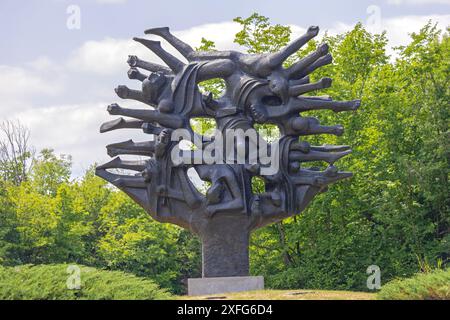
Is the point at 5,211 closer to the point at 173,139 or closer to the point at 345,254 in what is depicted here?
the point at 345,254

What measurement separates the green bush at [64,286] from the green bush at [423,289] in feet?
12.1

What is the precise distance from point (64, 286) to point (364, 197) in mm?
16284

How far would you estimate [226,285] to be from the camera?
1652cm

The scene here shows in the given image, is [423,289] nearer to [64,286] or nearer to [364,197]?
[64,286]

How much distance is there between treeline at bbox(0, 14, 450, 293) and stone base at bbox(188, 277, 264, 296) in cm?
947

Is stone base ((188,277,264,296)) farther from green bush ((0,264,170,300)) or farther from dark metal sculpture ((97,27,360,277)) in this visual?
green bush ((0,264,170,300))

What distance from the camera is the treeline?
1043 inches

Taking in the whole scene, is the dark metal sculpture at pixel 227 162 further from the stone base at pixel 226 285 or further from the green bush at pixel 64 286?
the green bush at pixel 64 286

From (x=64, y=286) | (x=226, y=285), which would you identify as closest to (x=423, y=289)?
(x=226, y=285)

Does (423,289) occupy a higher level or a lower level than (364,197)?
lower

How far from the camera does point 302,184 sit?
1753cm

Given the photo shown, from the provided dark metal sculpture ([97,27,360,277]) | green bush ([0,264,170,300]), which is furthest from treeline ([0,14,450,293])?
green bush ([0,264,170,300])

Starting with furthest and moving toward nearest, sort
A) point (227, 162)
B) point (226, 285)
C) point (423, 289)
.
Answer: point (227, 162)
point (226, 285)
point (423, 289)

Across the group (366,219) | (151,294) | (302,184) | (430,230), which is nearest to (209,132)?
(366,219)
